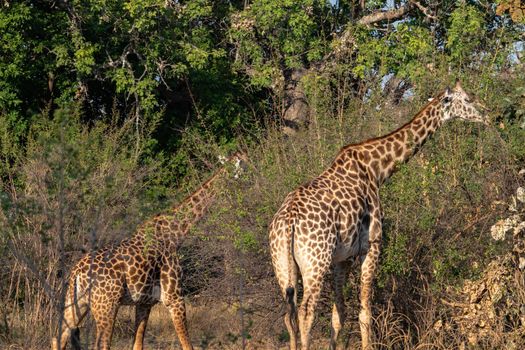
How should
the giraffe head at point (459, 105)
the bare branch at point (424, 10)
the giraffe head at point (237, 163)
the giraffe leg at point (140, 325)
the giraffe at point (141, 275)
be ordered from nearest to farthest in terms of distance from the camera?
the giraffe at point (141, 275)
the giraffe leg at point (140, 325)
the giraffe head at point (459, 105)
the giraffe head at point (237, 163)
the bare branch at point (424, 10)

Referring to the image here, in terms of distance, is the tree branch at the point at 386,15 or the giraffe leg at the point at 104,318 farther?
the tree branch at the point at 386,15

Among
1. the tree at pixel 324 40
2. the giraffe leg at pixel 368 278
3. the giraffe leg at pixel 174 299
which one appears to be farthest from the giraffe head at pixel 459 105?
the tree at pixel 324 40

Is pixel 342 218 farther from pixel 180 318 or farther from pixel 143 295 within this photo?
pixel 143 295

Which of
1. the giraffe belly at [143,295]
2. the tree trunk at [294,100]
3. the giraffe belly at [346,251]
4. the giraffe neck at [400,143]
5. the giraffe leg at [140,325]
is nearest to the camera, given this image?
the giraffe belly at [346,251]

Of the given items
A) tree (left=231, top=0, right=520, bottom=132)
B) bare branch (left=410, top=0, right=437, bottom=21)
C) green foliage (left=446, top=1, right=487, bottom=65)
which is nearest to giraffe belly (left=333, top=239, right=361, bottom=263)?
tree (left=231, top=0, right=520, bottom=132)

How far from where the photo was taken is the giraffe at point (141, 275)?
374 inches

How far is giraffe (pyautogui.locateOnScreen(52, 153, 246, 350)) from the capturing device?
9500 mm

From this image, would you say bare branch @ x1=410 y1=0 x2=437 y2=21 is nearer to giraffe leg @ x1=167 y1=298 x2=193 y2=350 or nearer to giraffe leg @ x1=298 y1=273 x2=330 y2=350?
giraffe leg @ x1=167 y1=298 x2=193 y2=350

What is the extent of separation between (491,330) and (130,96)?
469 inches

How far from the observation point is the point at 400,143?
424 inches

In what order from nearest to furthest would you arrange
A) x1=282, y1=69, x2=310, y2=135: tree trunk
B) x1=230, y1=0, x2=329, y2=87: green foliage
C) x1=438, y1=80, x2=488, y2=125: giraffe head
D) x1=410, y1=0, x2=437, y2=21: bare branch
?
x1=438, y1=80, x2=488, y2=125: giraffe head → x1=230, y1=0, x2=329, y2=87: green foliage → x1=282, y1=69, x2=310, y2=135: tree trunk → x1=410, y1=0, x2=437, y2=21: bare branch

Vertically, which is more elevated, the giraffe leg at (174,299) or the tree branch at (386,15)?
the tree branch at (386,15)

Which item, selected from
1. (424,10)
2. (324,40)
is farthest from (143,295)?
(424,10)

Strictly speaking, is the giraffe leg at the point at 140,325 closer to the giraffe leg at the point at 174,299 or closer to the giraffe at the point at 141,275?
the giraffe at the point at 141,275
